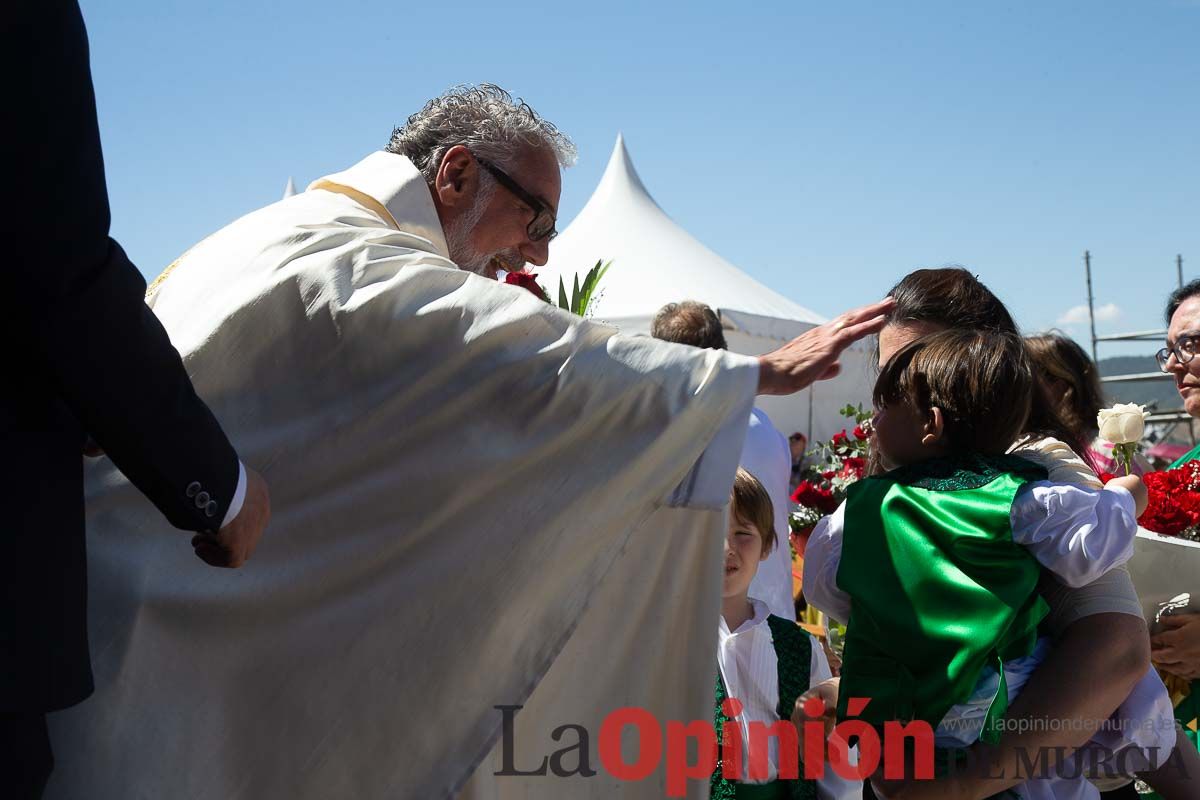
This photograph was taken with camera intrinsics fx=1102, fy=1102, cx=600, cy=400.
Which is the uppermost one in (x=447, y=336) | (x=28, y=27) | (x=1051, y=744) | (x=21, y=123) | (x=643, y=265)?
(x=643, y=265)

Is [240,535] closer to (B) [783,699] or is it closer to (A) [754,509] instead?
(B) [783,699]

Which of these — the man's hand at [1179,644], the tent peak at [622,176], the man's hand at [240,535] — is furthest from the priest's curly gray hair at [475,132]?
the tent peak at [622,176]

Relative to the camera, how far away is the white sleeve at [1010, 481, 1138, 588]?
191cm

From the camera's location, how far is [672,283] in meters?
11.9

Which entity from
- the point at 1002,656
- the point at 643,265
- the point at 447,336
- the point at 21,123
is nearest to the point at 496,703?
the point at 447,336

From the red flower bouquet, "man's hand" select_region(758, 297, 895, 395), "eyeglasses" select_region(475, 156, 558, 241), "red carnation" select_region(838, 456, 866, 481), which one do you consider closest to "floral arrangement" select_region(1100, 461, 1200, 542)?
the red flower bouquet

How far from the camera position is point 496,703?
202 centimetres

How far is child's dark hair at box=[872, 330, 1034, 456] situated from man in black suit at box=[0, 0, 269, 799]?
4.41ft

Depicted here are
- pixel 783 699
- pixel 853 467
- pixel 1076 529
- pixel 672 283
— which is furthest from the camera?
pixel 672 283

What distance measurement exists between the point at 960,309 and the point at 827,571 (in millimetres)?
726

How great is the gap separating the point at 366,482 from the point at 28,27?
96 centimetres

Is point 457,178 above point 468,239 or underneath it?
above

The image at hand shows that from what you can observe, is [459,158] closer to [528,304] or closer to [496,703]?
[528,304]

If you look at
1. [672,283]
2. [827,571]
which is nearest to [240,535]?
[827,571]
